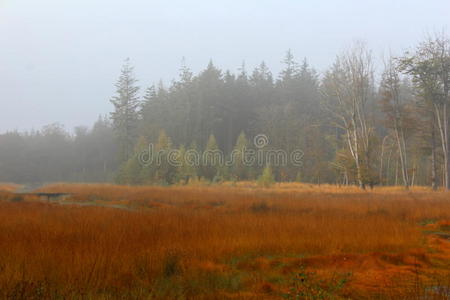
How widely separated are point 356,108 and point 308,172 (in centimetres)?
2051

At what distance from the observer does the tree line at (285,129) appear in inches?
1008

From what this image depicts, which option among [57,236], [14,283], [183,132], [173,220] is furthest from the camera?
[183,132]


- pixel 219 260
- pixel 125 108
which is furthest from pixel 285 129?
pixel 219 260

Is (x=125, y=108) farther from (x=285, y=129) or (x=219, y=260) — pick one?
(x=219, y=260)

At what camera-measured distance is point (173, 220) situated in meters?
8.55

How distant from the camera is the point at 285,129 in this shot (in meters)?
50.3

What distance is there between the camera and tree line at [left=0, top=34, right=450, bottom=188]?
84.0 ft

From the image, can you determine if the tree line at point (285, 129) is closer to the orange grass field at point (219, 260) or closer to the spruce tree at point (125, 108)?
the spruce tree at point (125, 108)

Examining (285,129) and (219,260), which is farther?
(285,129)

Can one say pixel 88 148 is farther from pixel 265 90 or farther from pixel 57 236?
pixel 57 236

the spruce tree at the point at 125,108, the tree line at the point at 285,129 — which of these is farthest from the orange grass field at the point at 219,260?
the spruce tree at the point at 125,108

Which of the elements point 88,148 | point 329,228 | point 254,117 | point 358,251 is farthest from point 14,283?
Answer: point 88,148

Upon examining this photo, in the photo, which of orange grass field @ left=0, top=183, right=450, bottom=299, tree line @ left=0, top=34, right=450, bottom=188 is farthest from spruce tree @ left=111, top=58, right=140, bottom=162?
orange grass field @ left=0, top=183, right=450, bottom=299

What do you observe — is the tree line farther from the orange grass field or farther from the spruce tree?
the orange grass field
